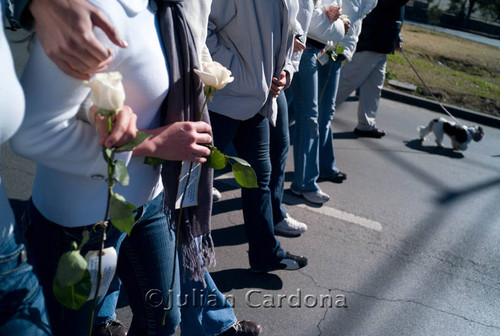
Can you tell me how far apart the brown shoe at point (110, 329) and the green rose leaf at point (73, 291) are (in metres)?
1.18

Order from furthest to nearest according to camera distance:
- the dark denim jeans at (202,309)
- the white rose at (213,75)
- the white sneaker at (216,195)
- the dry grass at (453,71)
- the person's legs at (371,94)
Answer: the dry grass at (453,71) → the person's legs at (371,94) → the white sneaker at (216,195) → the dark denim jeans at (202,309) → the white rose at (213,75)

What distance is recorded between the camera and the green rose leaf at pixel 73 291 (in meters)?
1.32

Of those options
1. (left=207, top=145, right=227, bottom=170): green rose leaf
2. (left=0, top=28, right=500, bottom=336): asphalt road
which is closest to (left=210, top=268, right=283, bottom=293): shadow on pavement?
(left=0, top=28, right=500, bottom=336): asphalt road

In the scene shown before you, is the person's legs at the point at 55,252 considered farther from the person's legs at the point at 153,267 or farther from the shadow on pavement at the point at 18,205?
the shadow on pavement at the point at 18,205

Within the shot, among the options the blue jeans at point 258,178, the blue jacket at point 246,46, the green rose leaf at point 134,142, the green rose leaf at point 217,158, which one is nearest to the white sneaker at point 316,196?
the blue jeans at point 258,178

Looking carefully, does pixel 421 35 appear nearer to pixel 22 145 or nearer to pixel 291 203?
pixel 291 203

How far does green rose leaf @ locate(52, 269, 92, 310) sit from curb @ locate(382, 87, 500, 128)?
7.51 metres

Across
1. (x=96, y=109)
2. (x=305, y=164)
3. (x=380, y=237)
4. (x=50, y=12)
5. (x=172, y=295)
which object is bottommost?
(x=380, y=237)

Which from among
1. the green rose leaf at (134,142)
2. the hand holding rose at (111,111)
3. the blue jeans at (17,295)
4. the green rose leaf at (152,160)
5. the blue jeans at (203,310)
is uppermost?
the hand holding rose at (111,111)

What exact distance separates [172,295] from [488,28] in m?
25.5

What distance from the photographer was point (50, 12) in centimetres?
124

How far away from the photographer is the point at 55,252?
1.58m

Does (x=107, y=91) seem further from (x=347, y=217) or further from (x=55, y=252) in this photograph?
(x=347, y=217)

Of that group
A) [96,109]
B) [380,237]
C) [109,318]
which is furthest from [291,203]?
[96,109]
